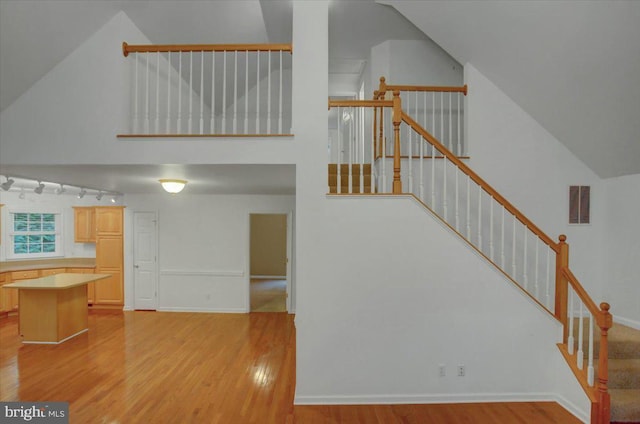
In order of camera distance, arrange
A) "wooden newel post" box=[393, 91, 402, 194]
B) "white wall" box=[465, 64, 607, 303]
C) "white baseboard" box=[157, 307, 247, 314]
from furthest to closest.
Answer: "white baseboard" box=[157, 307, 247, 314]
"white wall" box=[465, 64, 607, 303]
"wooden newel post" box=[393, 91, 402, 194]

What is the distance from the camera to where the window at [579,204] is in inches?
164

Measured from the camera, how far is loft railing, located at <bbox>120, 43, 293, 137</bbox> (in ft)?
11.0

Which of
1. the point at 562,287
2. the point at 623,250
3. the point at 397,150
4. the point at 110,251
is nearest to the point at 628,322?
the point at 623,250

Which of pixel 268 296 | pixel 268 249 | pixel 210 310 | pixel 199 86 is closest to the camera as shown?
pixel 199 86

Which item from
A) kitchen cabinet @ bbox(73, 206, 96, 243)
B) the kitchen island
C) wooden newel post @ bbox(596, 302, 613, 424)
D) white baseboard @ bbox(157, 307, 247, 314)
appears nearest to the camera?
wooden newel post @ bbox(596, 302, 613, 424)

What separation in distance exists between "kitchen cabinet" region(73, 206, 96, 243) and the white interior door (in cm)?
163

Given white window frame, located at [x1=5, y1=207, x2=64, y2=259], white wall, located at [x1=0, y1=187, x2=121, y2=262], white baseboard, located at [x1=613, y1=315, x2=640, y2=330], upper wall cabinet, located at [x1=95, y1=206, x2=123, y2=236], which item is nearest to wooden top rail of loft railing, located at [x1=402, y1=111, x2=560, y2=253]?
white baseboard, located at [x1=613, y1=315, x2=640, y2=330]

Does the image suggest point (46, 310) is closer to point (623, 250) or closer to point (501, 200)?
point (501, 200)

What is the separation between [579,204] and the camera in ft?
13.6

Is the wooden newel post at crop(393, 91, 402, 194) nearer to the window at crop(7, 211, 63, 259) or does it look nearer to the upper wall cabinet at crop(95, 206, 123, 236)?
the upper wall cabinet at crop(95, 206, 123, 236)

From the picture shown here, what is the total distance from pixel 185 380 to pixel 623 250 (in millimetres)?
5470

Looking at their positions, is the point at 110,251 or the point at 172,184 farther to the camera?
the point at 110,251

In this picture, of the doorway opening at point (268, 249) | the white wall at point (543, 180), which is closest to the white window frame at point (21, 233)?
the doorway opening at point (268, 249)

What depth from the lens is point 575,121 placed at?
12.2ft
